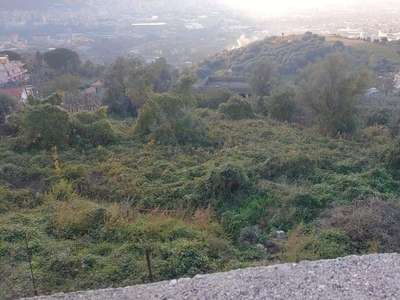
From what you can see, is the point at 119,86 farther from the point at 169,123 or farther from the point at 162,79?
the point at 169,123

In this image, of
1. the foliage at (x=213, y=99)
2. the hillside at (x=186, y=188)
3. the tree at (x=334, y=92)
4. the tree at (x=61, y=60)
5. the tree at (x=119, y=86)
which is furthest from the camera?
the tree at (x=61, y=60)

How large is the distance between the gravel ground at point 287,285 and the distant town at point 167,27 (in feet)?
135

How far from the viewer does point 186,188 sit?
372 inches

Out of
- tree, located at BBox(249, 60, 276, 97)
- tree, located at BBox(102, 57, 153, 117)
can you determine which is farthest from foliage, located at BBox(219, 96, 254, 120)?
tree, located at BBox(249, 60, 276, 97)

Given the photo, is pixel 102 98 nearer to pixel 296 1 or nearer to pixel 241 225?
pixel 241 225

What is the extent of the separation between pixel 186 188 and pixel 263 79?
1617 centimetres

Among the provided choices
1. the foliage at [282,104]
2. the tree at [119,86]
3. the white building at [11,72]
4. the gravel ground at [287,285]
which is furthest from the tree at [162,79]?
the gravel ground at [287,285]

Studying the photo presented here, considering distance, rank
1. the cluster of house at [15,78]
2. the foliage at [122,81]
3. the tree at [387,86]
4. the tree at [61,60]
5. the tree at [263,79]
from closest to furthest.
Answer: the foliage at [122,81] → the tree at [263,79] → the cluster of house at [15,78] → the tree at [387,86] → the tree at [61,60]

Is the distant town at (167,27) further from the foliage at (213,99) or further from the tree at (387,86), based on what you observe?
the foliage at (213,99)

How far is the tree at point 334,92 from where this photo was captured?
1480cm

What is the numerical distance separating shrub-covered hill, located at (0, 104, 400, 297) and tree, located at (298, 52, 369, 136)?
1.96 meters

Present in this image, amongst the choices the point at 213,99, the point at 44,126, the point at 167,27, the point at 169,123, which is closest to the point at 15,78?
the point at 213,99

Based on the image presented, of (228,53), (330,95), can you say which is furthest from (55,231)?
(228,53)

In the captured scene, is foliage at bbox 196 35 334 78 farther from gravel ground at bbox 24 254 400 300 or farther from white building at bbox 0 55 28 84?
Result: gravel ground at bbox 24 254 400 300
